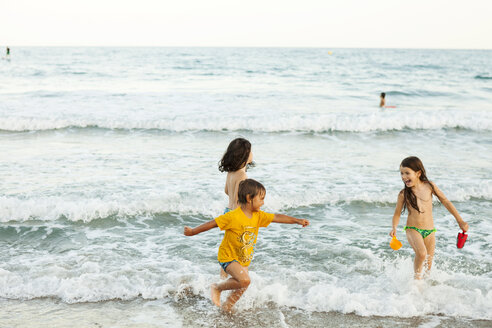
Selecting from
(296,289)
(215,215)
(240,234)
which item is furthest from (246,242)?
(215,215)

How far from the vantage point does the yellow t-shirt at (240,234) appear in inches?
157

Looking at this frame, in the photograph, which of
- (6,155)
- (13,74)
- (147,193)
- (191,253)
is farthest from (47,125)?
(13,74)

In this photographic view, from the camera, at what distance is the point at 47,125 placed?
47.6 feet

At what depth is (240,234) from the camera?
4020 millimetres

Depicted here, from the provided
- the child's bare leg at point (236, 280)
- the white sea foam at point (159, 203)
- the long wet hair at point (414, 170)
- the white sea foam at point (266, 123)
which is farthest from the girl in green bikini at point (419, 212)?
the white sea foam at point (266, 123)

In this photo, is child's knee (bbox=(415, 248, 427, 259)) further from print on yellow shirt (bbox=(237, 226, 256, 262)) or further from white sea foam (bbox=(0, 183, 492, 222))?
white sea foam (bbox=(0, 183, 492, 222))

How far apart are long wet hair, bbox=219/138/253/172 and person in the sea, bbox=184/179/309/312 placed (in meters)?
0.43

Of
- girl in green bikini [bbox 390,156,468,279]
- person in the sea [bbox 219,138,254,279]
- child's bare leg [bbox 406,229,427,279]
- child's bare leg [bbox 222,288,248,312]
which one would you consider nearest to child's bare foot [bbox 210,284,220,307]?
child's bare leg [bbox 222,288,248,312]

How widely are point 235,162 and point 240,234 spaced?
0.70 meters

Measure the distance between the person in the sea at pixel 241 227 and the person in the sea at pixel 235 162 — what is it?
0.43m

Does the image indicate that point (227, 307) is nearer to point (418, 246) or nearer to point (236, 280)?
point (236, 280)

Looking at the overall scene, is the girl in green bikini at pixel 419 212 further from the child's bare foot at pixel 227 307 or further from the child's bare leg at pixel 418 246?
the child's bare foot at pixel 227 307

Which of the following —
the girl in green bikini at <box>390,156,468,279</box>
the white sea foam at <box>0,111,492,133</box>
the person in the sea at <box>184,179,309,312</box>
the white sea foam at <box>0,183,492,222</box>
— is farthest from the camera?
the white sea foam at <box>0,111,492,133</box>

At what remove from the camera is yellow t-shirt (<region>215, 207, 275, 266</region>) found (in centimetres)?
398
